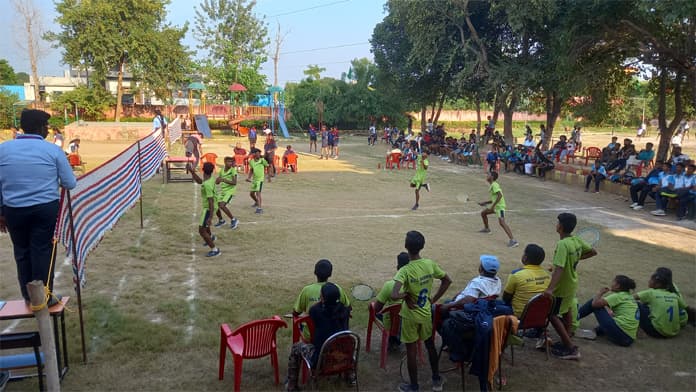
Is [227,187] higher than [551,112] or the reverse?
the reverse

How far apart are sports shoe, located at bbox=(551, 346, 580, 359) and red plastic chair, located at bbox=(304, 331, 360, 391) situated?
246cm

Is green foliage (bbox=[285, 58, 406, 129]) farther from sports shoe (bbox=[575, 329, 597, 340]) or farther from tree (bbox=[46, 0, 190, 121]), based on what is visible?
sports shoe (bbox=[575, 329, 597, 340])

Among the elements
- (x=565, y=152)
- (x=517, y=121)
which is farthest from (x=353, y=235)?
(x=517, y=121)

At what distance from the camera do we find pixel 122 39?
43312 mm

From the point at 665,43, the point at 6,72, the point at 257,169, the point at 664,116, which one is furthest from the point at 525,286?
the point at 6,72

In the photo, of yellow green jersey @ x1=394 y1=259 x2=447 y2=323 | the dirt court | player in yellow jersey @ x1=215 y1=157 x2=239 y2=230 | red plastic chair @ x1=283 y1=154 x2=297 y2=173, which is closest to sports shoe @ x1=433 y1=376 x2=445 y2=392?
the dirt court

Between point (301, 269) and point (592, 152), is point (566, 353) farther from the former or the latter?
point (592, 152)

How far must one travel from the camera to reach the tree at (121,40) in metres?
42.4

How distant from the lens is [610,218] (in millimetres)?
13633

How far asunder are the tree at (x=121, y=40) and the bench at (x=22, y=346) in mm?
43787

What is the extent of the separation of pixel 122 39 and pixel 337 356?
45.7 metres

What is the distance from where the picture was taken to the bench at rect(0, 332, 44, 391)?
14.0 feet

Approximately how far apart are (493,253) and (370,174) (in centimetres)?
1155

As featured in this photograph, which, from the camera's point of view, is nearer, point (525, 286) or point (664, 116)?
point (525, 286)
